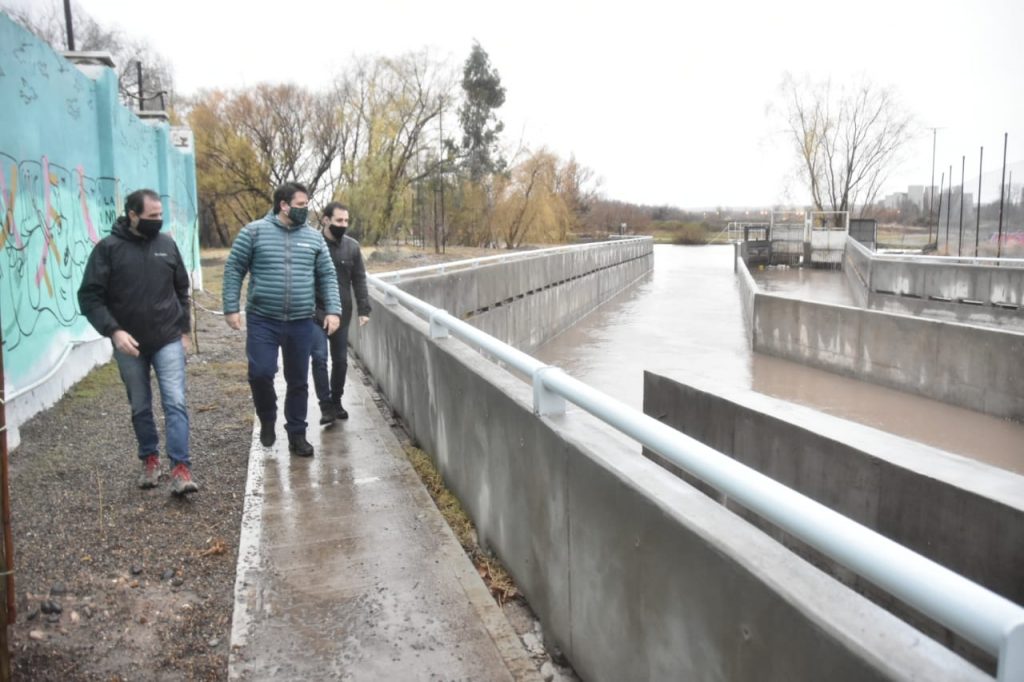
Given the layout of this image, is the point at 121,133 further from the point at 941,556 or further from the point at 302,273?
the point at 941,556

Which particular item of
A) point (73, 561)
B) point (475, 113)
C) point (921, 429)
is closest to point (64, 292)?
point (73, 561)

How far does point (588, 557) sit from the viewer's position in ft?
10.0

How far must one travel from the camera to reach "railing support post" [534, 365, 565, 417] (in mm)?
3506

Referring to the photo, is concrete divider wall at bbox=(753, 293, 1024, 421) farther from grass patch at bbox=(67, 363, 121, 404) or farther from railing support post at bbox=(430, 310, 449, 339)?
grass patch at bbox=(67, 363, 121, 404)

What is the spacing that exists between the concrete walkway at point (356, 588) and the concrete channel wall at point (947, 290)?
15.1 meters

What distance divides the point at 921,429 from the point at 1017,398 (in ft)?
3.99

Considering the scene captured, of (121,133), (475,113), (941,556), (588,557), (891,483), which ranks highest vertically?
(475,113)

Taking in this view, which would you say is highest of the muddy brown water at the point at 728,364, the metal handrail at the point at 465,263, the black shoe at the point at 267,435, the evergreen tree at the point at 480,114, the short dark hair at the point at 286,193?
the evergreen tree at the point at 480,114

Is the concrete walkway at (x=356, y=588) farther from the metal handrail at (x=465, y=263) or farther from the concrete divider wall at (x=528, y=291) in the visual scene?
the concrete divider wall at (x=528, y=291)

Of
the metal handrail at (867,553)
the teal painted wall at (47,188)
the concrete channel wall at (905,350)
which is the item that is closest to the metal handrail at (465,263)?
the teal painted wall at (47,188)

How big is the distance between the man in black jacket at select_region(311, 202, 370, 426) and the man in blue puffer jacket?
786mm

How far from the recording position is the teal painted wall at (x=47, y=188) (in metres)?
7.36

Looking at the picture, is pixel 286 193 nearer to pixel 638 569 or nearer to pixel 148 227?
pixel 148 227

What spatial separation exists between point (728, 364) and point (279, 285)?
13.4 meters
